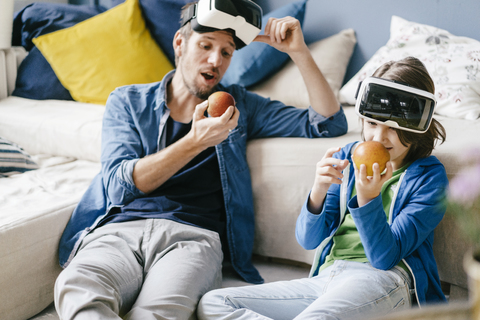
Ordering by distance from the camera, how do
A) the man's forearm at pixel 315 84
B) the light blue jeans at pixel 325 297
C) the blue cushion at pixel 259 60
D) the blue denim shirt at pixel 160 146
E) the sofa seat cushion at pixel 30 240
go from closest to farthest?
the light blue jeans at pixel 325 297
the sofa seat cushion at pixel 30 240
the blue denim shirt at pixel 160 146
the man's forearm at pixel 315 84
the blue cushion at pixel 259 60

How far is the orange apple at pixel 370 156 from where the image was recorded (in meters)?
0.93

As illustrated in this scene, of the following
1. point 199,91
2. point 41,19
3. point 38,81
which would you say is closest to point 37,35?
point 41,19

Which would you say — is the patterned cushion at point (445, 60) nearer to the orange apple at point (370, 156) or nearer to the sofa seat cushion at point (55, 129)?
the orange apple at point (370, 156)

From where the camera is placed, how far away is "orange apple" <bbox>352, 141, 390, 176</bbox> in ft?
3.05

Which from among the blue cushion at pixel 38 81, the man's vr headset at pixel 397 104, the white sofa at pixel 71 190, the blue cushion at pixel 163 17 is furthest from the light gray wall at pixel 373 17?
the blue cushion at pixel 38 81

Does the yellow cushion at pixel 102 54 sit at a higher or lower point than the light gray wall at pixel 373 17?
lower

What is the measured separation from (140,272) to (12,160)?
862mm

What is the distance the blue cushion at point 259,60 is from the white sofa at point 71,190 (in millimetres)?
75

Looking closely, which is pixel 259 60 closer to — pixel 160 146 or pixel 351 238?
pixel 160 146

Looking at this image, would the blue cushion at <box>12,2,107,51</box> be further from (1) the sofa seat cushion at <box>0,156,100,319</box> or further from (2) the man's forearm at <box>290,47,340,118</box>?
(2) the man's forearm at <box>290,47,340,118</box>

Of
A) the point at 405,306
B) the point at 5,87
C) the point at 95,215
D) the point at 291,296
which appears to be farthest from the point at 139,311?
the point at 5,87

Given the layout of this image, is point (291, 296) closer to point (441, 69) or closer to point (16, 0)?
point (441, 69)

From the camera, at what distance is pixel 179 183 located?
4.44ft

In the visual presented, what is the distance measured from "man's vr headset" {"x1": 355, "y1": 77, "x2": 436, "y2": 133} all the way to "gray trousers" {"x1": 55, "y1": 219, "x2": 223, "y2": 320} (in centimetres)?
61
